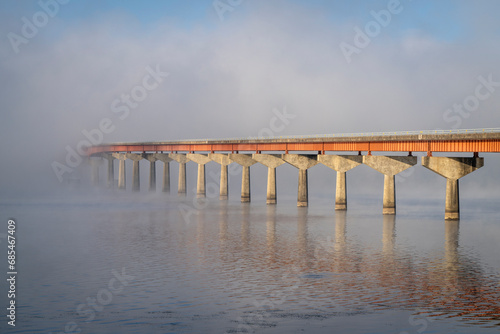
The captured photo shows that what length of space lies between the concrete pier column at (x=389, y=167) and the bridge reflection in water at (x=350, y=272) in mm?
14312

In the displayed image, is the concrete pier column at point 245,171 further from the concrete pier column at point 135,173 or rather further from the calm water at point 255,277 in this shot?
the concrete pier column at point 135,173

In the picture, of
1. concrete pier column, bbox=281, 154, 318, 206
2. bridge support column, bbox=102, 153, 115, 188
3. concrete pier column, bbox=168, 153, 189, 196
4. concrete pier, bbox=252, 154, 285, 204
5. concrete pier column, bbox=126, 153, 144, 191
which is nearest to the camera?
concrete pier column, bbox=281, 154, 318, 206

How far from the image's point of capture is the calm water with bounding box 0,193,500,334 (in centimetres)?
2591

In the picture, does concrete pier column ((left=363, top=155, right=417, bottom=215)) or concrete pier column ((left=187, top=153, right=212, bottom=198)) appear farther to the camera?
concrete pier column ((left=187, top=153, right=212, bottom=198))

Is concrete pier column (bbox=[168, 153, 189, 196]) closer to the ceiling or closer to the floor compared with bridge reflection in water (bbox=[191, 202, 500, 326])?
closer to the ceiling

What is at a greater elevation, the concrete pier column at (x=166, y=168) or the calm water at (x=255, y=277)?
the concrete pier column at (x=166, y=168)

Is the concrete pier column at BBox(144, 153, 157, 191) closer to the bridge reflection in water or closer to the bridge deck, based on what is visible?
the bridge deck

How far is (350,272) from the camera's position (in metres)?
36.6

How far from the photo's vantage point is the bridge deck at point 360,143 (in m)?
62.6

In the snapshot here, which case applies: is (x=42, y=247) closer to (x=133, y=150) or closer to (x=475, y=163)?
(x=475, y=163)

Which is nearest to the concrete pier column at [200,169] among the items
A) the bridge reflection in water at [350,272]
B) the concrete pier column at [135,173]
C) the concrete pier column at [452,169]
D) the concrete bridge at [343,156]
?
the concrete bridge at [343,156]

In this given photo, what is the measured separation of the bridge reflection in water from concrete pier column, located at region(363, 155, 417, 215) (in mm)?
14312

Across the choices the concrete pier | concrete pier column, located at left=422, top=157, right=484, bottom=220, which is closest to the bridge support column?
the concrete pier

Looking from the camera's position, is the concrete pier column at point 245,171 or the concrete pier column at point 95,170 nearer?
the concrete pier column at point 245,171
